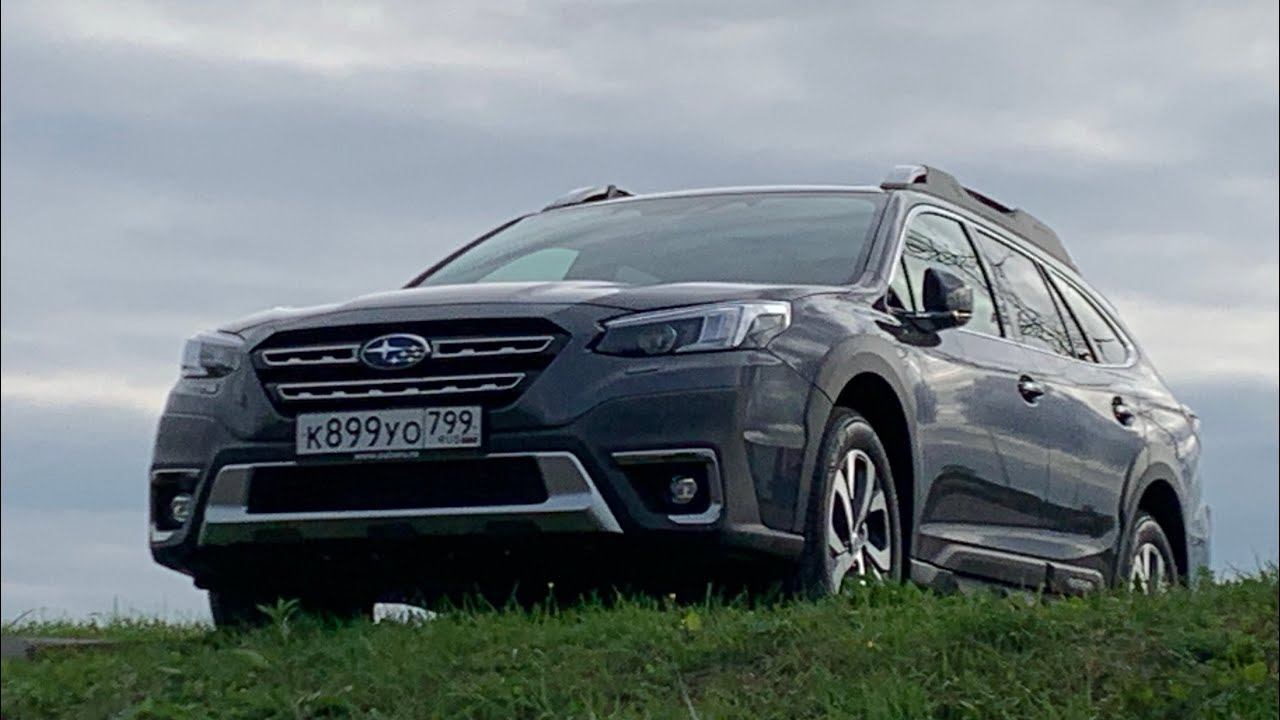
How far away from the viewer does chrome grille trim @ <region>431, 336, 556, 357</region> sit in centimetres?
723

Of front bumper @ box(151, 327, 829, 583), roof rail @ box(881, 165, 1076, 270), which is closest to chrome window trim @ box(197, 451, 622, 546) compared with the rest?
front bumper @ box(151, 327, 829, 583)

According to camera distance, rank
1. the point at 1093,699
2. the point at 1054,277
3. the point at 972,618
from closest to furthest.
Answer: the point at 1093,699 < the point at 972,618 < the point at 1054,277

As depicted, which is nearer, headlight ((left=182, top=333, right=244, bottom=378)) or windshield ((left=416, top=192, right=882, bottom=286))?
headlight ((left=182, top=333, right=244, bottom=378))

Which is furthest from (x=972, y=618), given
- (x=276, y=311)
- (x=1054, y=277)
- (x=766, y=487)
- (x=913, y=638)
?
(x=1054, y=277)

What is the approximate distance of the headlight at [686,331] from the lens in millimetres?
7188

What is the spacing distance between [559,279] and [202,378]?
4.57ft

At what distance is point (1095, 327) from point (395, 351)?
464 cm

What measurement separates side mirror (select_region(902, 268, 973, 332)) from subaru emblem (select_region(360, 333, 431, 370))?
6.18 ft

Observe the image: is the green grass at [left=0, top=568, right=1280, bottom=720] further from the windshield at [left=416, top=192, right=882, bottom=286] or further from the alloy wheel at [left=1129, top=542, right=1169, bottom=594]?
the alloy wheel at [left=1129, top=542, right=1169, bottom=594]

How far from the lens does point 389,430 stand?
727cm

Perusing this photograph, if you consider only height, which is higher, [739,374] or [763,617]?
[739,374]

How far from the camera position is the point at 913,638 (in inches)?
245

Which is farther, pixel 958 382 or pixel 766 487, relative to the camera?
pixel 958 382

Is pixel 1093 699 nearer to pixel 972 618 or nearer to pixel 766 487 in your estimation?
pixel 972 618
